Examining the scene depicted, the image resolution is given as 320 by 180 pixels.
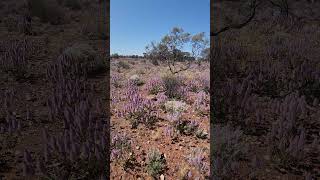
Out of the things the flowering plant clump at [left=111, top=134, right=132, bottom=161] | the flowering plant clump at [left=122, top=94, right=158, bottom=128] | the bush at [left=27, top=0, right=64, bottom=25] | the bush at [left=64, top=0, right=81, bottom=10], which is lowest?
the flowering plant clump at [left=111, top=134, right=132, bottom=161]

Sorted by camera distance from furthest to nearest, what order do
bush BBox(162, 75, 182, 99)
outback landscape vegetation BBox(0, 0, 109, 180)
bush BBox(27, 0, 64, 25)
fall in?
bush BBox(27, 0, 64, 25)
bush BBox(162, 75, 182, 99)
outback landscape vegetation BBox(0, 0, 109, 180)

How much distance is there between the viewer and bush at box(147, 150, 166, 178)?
16.2 feet

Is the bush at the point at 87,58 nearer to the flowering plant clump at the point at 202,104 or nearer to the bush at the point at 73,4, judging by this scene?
the flowering plant clump at the point at 202,104

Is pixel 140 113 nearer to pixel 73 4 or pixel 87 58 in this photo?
pixel 87 58

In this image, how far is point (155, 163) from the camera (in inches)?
199

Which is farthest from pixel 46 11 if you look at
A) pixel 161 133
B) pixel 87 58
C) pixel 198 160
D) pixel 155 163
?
pixel 198 160

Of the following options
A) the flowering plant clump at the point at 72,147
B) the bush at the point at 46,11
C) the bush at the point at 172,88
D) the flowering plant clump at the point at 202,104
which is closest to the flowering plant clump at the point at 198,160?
the flowering plant clump at the point at 72,147

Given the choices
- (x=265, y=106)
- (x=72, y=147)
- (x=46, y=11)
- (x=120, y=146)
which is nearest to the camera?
(x=72, y=147)

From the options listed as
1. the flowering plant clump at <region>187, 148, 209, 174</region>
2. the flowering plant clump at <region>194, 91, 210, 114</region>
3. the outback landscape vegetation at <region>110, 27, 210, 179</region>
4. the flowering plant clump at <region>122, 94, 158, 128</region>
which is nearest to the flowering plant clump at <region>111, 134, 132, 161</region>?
the outback landscape vegetation at <region>110, 27, 210, 179</region>

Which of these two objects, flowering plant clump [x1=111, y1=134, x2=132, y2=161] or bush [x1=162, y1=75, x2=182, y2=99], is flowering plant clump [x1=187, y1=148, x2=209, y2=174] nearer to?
flowering plant clump [x1=111, y1=134, x2=132, y2=161]

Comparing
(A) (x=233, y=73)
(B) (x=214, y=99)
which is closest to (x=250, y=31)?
(A) (x=233, y=73)

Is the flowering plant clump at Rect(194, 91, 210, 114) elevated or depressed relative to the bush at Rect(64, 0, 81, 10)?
depressed

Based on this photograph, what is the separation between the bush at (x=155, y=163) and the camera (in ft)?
16.2

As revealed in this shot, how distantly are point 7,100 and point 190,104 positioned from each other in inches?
146
